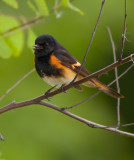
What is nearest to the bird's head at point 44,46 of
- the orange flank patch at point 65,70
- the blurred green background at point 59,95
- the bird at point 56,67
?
the bird at point 56,67

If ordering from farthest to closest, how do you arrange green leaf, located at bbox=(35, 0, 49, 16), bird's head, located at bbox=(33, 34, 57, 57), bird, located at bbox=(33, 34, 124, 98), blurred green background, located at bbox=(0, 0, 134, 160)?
blurred green background, located at bbox=(0, 0, 134, 160) → bird's head, located at bbox=(33, 34, 57, 57) → bird, located at bbox=(33, 34, 124, 98) → green leaf, located at bbox=(35, 0, 49, 16)

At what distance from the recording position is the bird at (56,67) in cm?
326

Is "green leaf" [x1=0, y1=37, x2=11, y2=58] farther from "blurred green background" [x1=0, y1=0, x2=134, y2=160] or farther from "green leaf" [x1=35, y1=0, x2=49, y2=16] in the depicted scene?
"blurred green background" [x1=0, y1=0, x2=134, y2=160]

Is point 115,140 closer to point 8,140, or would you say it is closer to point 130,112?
point 130,112

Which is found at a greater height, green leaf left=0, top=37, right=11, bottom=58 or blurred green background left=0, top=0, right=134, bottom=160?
green leaf left=0, top=37, right=11, bottom=58

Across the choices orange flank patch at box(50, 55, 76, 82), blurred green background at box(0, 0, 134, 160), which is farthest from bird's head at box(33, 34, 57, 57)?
blurred green background at box(0, 0, 134, 160)

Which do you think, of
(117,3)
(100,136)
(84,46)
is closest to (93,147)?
(100,136)

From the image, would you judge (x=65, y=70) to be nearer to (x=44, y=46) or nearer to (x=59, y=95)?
(x=44, y=46)

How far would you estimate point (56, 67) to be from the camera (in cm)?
327

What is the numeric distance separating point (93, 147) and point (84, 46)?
164cm

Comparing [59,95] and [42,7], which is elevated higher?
[42,7]

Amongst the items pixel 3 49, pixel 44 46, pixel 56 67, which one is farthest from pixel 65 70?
pixel 3 49

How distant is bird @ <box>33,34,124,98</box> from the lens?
3.26 m

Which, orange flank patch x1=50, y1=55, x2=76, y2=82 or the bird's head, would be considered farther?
the bird's head
